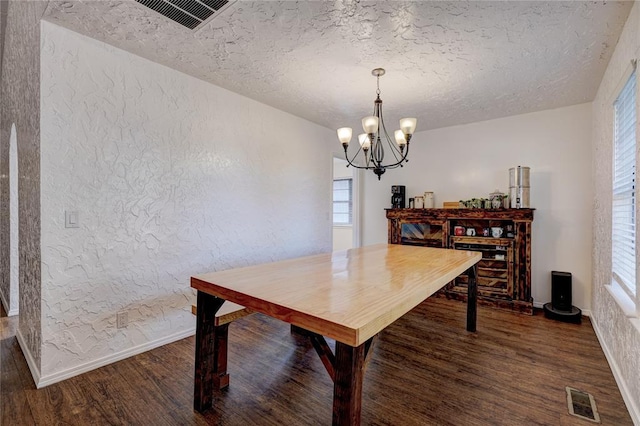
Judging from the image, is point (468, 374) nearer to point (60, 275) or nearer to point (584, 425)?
point (584, 425)

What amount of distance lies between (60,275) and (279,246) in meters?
2.09

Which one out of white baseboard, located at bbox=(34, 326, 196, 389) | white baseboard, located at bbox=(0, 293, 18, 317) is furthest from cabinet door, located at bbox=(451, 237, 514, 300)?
white baseboard, located at bbox=(0, 293, 18, 317)

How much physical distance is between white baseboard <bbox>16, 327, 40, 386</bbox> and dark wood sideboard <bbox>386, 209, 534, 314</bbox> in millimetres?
3885

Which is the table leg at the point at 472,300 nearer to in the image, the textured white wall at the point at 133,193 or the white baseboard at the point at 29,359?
the textured white wall at the point at 133,193

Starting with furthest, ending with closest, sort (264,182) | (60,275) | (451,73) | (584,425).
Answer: (264,182) → (451,73) → (60,275) → (584,425)

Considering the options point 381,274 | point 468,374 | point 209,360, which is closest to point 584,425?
point 468,374

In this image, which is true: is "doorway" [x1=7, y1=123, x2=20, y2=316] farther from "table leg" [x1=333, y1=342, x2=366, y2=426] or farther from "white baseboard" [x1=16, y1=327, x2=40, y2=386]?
"table leg" [x1=333, y1=342, x2=366, y2=426]

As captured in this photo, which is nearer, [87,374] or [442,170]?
[87,374]

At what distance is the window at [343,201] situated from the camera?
643cm

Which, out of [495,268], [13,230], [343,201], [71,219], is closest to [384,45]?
[71,219]

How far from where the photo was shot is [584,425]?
164 centimetres

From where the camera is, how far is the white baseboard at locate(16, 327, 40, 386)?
2002 mm

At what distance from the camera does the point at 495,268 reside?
3719mm

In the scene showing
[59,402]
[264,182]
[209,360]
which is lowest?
[59,402]
